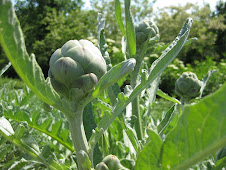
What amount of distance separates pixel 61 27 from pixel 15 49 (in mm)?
10806

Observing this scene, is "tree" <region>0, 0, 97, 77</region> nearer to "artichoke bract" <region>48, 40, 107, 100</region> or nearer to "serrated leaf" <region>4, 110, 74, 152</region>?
"serrated leaf" <region>4, 110, 74, 152</region>

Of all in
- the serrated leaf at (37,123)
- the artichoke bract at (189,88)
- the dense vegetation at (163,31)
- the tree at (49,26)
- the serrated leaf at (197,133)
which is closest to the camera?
the serrated leaf at (197,133)

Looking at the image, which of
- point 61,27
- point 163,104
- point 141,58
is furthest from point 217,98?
point 61,27

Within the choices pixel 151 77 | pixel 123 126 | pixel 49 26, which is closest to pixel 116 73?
pixel 151 77

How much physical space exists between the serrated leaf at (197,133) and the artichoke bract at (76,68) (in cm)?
17

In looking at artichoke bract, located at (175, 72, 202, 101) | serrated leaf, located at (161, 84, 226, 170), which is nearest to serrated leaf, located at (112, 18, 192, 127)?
serrated leaf, located at (161, 84, 226, 170)

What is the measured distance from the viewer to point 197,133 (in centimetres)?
30

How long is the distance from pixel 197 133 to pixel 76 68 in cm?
22

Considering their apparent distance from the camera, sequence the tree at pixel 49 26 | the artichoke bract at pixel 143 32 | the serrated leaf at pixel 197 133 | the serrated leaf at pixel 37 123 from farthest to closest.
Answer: the tree at pixel 49 26, the artichoke bract at pixel 143 32, the serrated leaf at pixel 37 123, the serrated leaf at pixel 197 133

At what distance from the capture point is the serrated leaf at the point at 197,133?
27cm

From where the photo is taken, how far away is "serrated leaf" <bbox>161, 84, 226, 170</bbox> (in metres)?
0.27

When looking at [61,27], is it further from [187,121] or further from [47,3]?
[187,121]

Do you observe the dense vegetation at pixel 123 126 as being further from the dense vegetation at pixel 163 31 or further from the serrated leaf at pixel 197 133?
the dense vegetation at pixel 163 31

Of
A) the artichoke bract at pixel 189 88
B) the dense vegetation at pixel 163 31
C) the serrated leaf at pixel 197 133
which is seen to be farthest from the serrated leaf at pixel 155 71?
the dense vegetation at pixel 163 31
